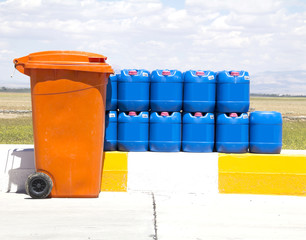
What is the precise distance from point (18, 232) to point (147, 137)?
2790 millimetres

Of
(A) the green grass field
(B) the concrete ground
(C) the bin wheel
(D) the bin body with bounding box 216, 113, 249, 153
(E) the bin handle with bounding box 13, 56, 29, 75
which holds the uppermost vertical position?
(E) the bin handle with bounding box 13, 56, 29, 75

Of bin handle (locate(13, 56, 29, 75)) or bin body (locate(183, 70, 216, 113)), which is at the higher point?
bin handle (locate(13, 56, 29, 75))

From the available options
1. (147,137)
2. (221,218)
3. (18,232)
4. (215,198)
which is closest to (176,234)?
(221,218)

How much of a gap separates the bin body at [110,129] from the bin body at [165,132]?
48 centimetres

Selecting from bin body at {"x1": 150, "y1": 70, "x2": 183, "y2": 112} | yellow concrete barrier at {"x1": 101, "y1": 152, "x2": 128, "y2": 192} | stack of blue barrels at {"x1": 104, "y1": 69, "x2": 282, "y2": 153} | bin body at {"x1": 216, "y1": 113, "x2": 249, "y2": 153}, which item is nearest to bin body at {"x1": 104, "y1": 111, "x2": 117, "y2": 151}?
stack of blue barrels at {"x1": 104, "y1": 69, "x2": 282, "y2": 153}

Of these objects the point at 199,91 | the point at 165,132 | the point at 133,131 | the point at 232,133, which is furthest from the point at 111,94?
the point at 232,133

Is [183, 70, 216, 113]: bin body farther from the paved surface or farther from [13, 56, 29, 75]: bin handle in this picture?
→ [13, 56, 29, 75]: bin handle

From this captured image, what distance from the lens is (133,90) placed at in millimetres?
7668

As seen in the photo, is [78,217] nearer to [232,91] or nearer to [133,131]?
Result: [133,131]

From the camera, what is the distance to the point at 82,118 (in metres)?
7.01

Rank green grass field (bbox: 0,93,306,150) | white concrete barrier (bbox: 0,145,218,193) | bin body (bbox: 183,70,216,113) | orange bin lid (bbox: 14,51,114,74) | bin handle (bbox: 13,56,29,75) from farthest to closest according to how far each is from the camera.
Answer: green grass field (bbox: 0,93,306,150) → bin body (bbox: 183,70,216,113) → white concrete barrier (bbox: 0,145,218,193) → bin handle (bbox: 13,56,29,75) → orange bin lid (bbox: 14,51,114,74)

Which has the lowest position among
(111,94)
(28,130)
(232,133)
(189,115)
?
(28,130)

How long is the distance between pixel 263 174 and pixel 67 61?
283 cm

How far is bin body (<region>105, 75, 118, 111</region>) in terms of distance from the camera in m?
7.67
